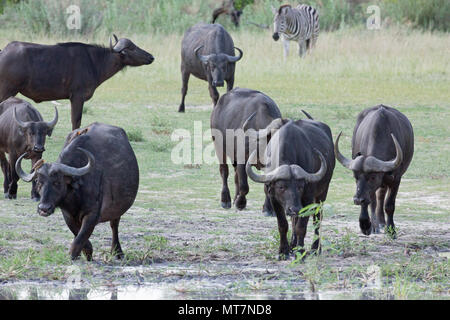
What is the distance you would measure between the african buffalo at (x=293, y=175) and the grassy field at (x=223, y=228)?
28 centimetres

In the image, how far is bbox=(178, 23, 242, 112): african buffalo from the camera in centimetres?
1681

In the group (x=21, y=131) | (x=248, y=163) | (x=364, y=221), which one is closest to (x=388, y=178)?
(x=364, y=221)

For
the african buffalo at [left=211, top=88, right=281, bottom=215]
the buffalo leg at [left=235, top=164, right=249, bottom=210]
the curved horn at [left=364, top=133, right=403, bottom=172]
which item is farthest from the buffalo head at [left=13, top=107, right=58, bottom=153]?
the curved horn at [left=364, top=133, right=403, bottom=172]

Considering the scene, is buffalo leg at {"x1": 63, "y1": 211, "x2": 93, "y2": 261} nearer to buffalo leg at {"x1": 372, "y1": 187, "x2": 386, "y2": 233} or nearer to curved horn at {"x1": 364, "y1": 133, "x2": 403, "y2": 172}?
curved horn at {"x1": 364, "y1": 133, "x2": 403, "y2": 172}

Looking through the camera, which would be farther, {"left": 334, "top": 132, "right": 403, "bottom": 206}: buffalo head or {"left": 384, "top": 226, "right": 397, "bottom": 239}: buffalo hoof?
{"left": 384, "top": 226, "right": 397, "bottom": 239}: buffalo hoof

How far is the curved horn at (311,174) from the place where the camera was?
26.3 feet

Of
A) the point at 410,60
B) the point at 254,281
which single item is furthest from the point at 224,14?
the point at 254,281

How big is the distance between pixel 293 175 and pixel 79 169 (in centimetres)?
171

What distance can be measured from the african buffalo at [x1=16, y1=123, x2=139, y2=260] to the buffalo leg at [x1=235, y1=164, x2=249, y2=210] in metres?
2.25

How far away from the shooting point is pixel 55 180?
25.1ft

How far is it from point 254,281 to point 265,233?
2.40 metres

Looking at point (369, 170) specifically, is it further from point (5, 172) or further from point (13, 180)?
point (5, 172)

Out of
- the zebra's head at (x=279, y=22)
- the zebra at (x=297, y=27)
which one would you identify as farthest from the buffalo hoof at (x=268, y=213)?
the zebra's head at (x=279, y=22)

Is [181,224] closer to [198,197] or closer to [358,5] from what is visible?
[198,197]
